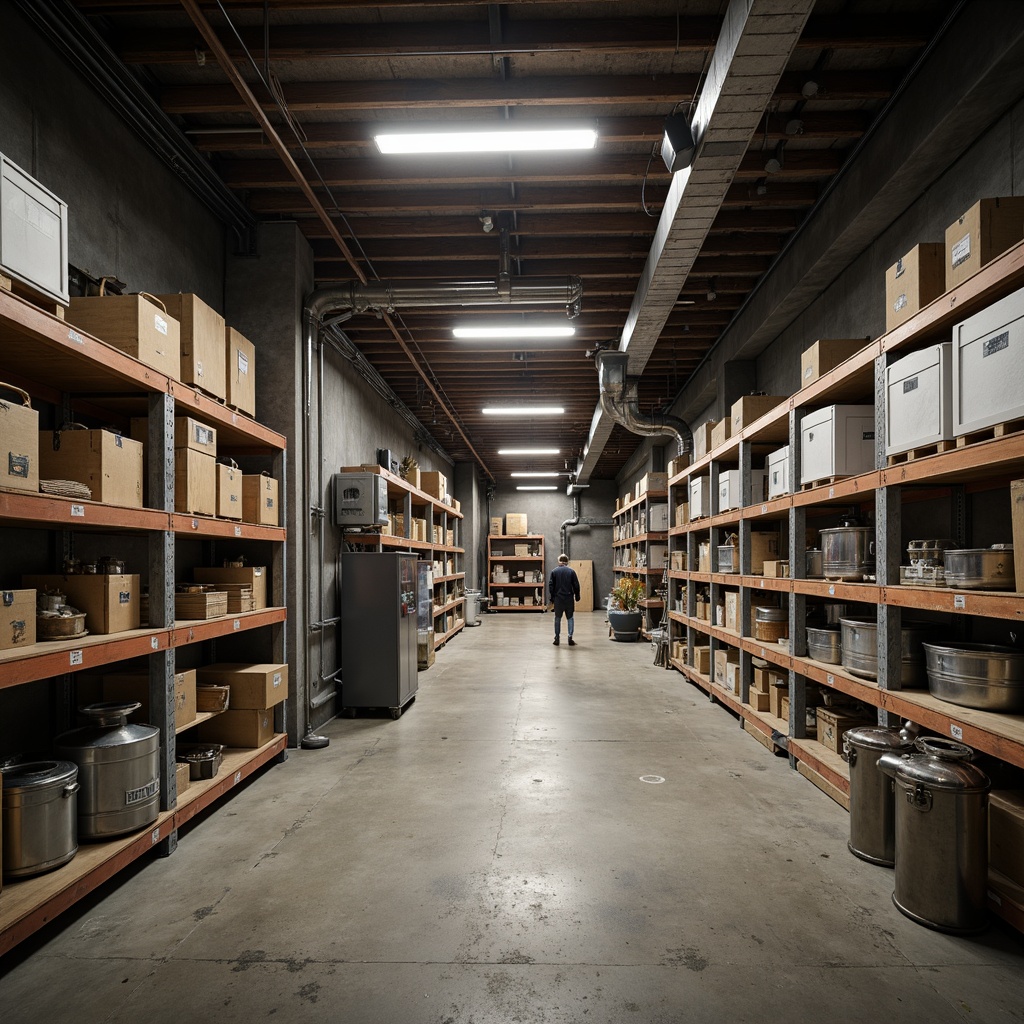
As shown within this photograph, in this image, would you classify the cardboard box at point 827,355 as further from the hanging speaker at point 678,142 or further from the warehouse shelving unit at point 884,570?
the hanging speaker at point 678,142

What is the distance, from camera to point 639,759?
4.96 m

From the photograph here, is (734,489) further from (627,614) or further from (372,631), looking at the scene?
(627,614)

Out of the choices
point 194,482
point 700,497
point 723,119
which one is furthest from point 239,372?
point 700,497

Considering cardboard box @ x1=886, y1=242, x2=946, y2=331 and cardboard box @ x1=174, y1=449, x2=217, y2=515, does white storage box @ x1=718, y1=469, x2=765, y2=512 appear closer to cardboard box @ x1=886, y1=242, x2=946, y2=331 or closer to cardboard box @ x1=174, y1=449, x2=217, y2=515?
cardboard box @ x1=886, y1=242, x2=946, y2=331

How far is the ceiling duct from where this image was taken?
8.01m

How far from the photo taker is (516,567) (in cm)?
2022

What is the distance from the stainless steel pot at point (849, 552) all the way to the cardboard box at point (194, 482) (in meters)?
3.99

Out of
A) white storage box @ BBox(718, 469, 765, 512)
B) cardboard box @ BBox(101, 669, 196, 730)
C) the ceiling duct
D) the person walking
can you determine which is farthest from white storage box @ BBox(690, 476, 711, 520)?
cardboard box @ BBox(101, 669, 196, 730)

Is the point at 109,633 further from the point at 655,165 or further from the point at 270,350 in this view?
the point at 655,165

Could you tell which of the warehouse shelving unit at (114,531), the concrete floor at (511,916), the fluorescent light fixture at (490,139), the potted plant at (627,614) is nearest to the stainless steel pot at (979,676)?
the concrete floor at (511,916)

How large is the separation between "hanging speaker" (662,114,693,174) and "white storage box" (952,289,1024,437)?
73.4 inches

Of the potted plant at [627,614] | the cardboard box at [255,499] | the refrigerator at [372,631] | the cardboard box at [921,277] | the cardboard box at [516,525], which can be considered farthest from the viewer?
the cardboard box at [516,525]

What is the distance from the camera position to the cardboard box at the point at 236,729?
4539 millimetres

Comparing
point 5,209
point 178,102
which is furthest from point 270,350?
point 5,209
